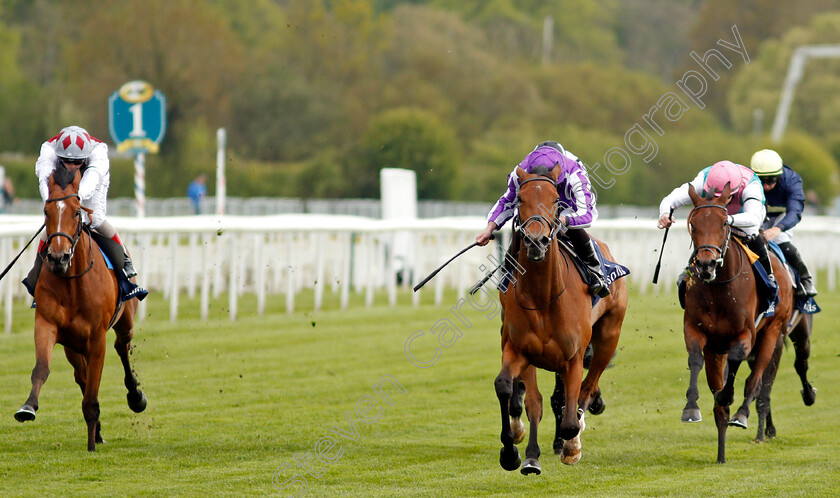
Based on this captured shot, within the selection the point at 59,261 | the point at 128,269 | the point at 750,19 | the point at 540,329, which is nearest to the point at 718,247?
the point at 540,329

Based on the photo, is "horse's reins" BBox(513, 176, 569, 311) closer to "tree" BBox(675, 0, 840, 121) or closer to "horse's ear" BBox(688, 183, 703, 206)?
"horse's ear" BBox(688, 183, 703, 206)

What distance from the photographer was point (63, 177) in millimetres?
6316

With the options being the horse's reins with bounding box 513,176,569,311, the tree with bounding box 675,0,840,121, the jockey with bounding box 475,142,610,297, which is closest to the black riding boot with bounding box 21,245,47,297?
the jockey with bounding box 475,142,610,297

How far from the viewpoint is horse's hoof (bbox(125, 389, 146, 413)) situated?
7219mm

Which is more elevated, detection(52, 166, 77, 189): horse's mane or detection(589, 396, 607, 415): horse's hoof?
detection(52, 166, 77, 189): horse's mane

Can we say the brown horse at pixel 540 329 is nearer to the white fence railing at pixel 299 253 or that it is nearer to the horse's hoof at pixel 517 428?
the horse's hoof at pixel 517 428

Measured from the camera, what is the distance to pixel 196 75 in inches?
1368

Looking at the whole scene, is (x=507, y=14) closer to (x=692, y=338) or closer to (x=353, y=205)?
(x=353, y=205)

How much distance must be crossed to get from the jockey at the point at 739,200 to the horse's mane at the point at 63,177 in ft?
11.8

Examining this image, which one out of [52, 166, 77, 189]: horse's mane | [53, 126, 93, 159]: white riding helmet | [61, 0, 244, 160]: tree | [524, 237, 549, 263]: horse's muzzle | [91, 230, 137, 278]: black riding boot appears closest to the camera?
[524, 237, 549, 263]: horse's muzzle

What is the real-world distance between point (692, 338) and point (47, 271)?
397 centimetres

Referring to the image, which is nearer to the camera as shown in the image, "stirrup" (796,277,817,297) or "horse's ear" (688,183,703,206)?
"horse's ear" (688,183,703,206)

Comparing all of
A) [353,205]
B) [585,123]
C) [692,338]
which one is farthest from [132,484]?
[585,123]

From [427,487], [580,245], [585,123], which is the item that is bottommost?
[427,487]
